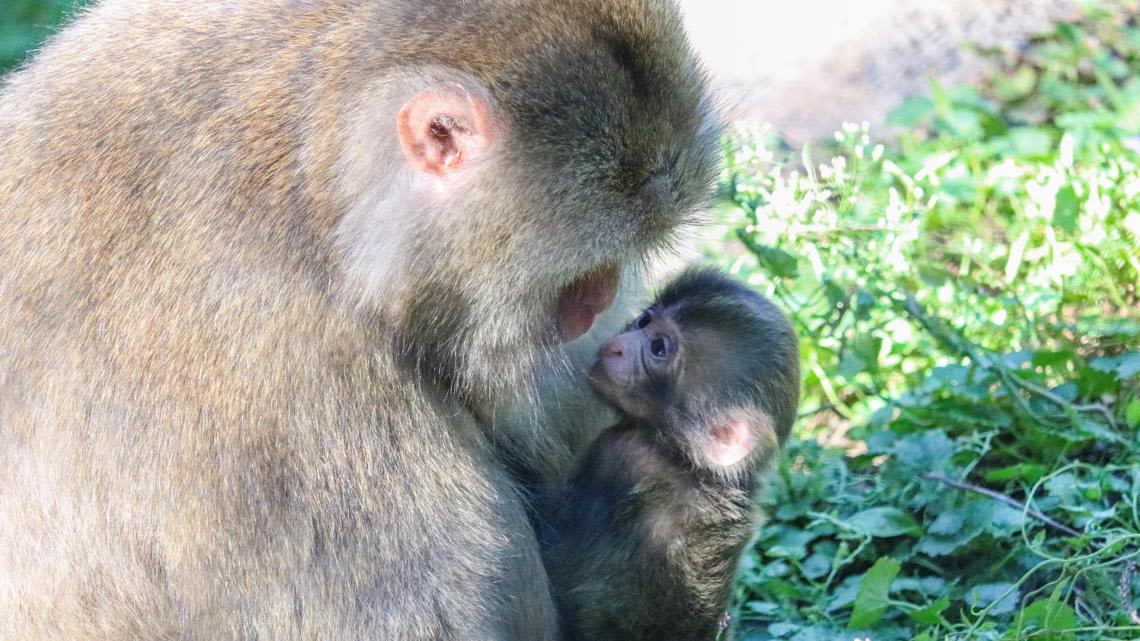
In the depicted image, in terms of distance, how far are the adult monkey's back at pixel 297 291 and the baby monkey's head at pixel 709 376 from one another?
30.4 inches

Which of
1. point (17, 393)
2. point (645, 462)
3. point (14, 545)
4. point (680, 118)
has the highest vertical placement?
point (680, 118)

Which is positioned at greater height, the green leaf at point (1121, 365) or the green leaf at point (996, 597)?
the green leaf at point (1121, 365)

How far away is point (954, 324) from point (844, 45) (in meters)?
2.91

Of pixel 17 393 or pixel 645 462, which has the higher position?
pixel 17 393

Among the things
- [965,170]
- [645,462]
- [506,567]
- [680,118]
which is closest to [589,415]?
[645,462]

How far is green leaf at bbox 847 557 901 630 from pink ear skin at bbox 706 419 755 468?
0.51 meters

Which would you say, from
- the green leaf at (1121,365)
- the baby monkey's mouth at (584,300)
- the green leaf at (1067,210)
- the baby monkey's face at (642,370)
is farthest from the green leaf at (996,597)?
the green leaf at (1067,210)

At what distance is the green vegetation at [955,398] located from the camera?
12.3 ft

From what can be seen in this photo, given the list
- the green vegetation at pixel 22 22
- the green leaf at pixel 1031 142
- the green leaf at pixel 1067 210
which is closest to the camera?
the green leaf at pixel 1067 210

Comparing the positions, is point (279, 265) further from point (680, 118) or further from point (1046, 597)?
point (1046, 597)

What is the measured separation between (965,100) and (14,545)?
513 cm

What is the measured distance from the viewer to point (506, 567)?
2.90 metres

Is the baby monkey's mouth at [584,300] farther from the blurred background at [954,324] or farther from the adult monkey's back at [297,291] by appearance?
the blurred background at [954,324]

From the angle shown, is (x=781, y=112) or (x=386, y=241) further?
(x=781, y=112)
